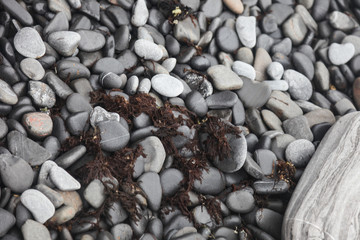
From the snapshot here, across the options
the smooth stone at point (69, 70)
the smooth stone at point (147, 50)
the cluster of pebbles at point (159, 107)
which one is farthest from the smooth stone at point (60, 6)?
the smooth stone at point (147, 50)

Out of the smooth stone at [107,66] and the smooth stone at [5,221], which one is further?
the smooth stone at [107,66]

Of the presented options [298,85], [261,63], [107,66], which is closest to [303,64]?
[298,85]

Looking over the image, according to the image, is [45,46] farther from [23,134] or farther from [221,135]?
[221,135]

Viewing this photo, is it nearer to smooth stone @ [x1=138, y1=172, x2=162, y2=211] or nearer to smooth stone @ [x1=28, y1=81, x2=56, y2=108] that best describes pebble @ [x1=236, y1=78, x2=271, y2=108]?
smooth stone @ [x1=138, y1=172, x2=162, y2=211]

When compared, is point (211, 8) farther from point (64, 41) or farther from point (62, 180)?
point (62, 180)

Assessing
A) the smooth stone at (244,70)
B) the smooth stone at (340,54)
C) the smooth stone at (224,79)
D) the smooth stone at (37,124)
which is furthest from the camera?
the smooth stone at (340,54)

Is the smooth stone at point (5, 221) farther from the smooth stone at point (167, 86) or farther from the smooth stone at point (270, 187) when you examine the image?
the smooth stone at point (270, 187)

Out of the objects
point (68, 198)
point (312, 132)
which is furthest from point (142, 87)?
point (312, 132)
